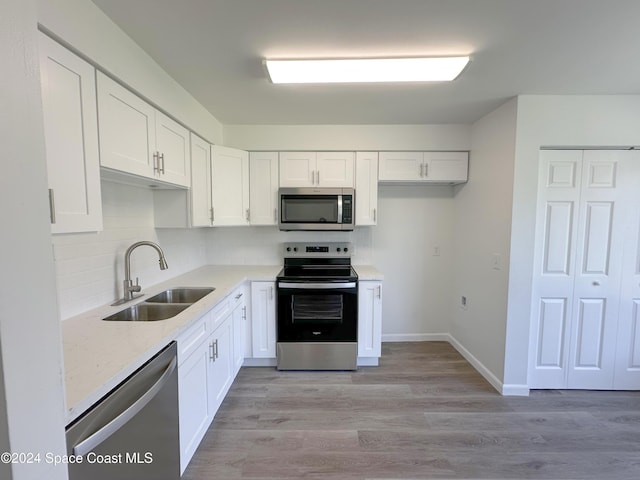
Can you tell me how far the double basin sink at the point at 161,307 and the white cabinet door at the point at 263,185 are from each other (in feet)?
3.26

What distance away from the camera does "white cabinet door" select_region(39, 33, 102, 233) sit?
103 centimetres

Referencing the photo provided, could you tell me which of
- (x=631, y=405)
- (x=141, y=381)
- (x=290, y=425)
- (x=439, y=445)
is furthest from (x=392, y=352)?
(x=141, y=381)

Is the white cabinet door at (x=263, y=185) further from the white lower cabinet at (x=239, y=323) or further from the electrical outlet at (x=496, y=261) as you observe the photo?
the electrical outlet at (x=496, y=261)

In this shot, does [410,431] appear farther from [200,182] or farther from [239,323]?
[200,182]

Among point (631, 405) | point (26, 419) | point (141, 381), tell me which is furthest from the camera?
point (631, 405)

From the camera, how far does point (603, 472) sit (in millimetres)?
1594

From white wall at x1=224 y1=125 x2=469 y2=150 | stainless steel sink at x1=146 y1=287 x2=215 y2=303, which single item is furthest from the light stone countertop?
white wall at x1=224 y1=125 x2=469 y2=150

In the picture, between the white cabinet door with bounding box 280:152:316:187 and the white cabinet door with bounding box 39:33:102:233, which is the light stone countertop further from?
the white cabinet door with bounding box 280:152:316:187

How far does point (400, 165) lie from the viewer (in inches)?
112

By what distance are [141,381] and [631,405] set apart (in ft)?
11.3

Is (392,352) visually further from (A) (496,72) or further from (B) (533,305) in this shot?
(A) (496,72)

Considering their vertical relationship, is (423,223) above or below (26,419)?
above

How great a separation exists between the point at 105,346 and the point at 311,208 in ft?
6.46

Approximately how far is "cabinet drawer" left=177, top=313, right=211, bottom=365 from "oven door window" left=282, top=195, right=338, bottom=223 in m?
1.36
